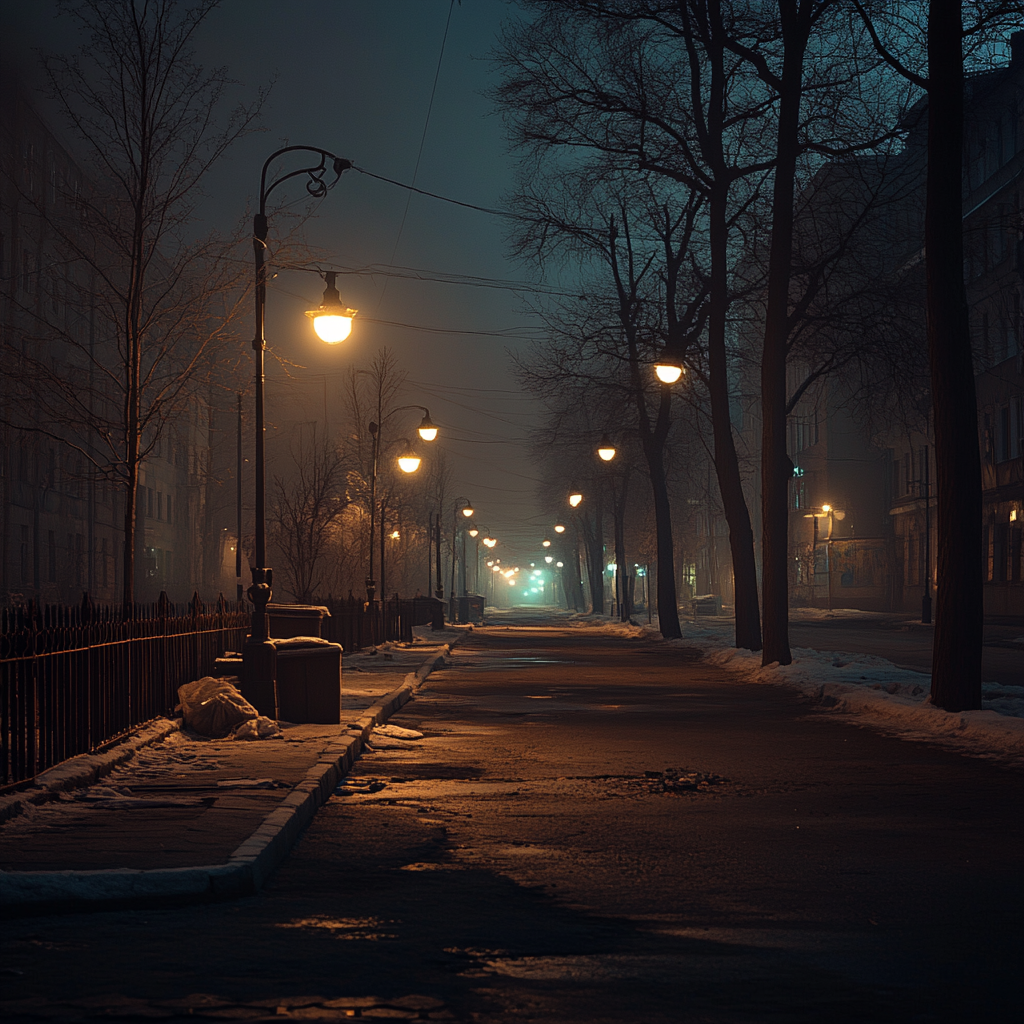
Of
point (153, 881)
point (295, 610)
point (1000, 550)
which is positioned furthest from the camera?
point (1000, 550)

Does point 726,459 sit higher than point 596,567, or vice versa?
point 726,459

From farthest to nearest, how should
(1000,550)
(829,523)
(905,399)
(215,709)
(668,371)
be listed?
(829,523), (1000,550), (905,399), (668,371), (215,709)

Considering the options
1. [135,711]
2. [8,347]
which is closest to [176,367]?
[8,347]

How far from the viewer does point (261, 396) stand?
16.2 meters

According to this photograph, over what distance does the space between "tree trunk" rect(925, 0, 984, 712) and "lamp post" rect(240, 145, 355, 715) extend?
7.42 metres

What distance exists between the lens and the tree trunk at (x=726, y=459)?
98.0 ft

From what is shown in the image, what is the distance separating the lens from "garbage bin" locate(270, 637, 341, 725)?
15.3 meters

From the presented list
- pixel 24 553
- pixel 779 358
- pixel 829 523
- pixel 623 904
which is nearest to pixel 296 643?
pixel 623 904

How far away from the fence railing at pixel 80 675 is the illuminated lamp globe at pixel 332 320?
4230mm

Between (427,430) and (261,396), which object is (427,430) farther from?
(261,396)

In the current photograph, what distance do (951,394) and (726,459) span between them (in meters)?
14.6

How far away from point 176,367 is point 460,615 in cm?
2032

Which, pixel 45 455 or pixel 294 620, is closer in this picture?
pixel 294 620

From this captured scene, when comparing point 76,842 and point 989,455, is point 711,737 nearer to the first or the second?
point 76,842
